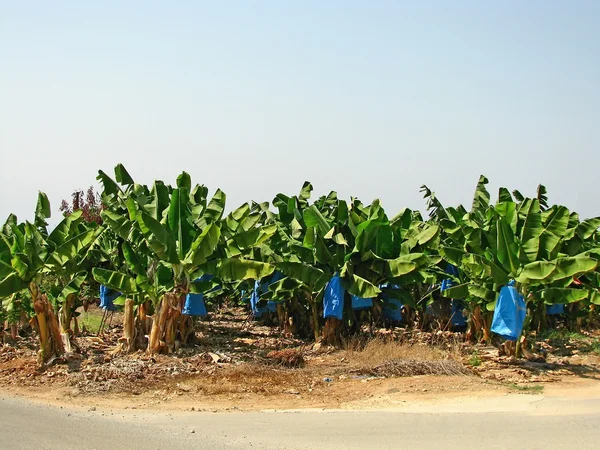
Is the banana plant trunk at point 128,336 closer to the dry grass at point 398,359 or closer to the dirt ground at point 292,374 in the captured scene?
the dirt ground at point 292,374

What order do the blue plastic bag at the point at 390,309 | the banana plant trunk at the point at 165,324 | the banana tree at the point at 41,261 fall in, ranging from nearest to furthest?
the banana tree at the point at 41,261 < the banana plant trunk at the point at 165,324 < the blue plastic bag at the point at 390,309

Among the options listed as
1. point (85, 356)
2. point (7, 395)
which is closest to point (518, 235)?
point (85, 356)

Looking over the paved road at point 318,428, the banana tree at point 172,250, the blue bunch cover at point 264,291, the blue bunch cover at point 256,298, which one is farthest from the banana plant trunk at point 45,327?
the blue bunch cover at point 256,298

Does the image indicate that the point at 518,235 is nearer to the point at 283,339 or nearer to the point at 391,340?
the point at 391,340

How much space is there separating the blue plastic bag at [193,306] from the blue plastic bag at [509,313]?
266 inches

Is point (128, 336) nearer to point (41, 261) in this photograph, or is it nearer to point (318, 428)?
point (41, 261)

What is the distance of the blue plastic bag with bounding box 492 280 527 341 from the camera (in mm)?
13555

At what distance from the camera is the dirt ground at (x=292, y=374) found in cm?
1151

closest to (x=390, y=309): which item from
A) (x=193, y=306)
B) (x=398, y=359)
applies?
(x=398, y=359)

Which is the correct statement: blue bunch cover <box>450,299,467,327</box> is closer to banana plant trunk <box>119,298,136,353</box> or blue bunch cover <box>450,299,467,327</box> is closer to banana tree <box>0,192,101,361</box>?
banana plant trunk <box>119,298,136,353</box>

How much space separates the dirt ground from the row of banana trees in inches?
33.8

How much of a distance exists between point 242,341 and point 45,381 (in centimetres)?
601

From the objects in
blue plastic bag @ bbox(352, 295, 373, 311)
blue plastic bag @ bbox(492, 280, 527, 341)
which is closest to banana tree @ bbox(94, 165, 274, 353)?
blue plastic bag @ bbox(352, 295, 373, 311)

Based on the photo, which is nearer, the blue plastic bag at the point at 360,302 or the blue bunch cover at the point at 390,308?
the blue plastic bag at the point at 360,302
